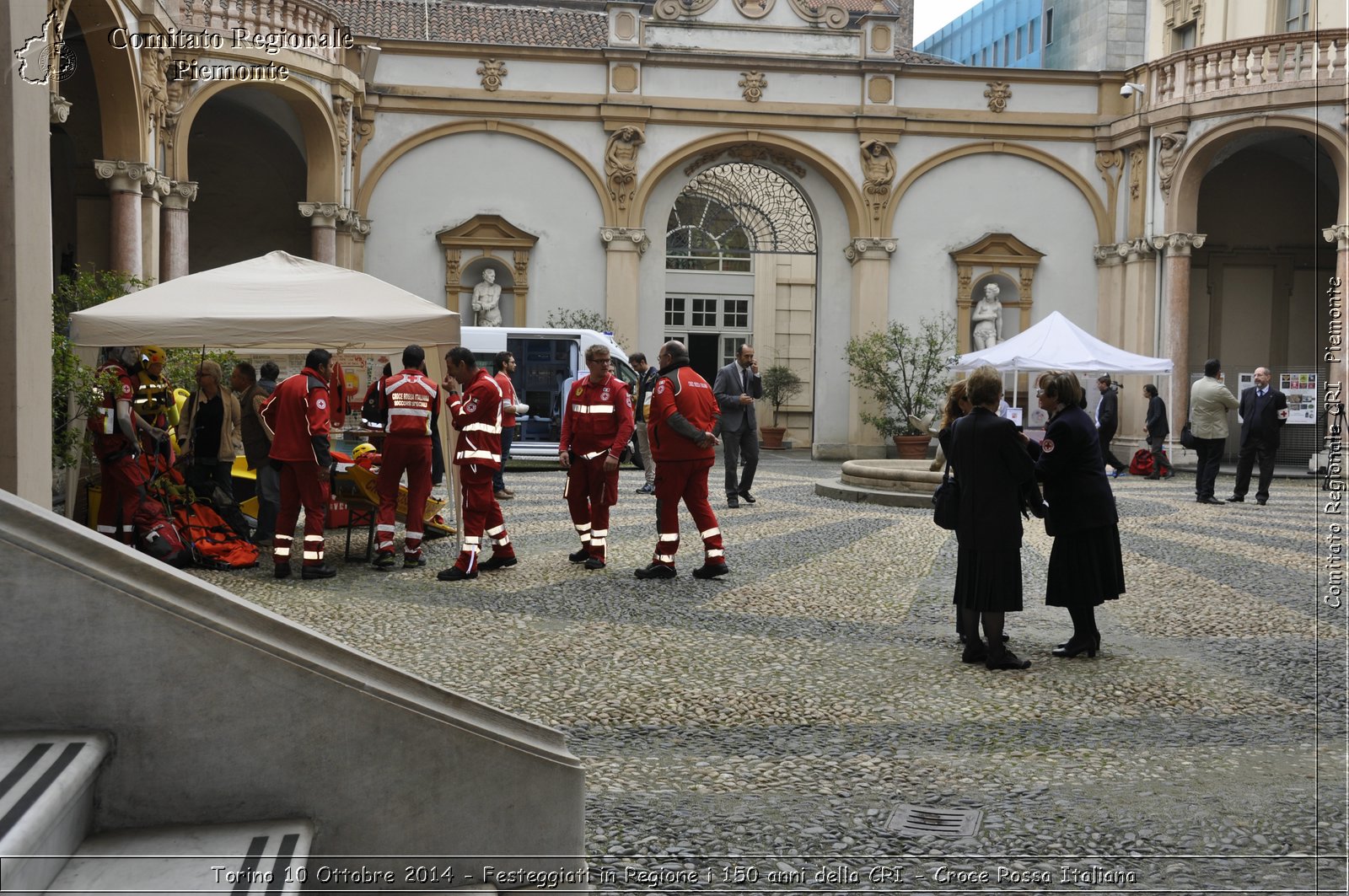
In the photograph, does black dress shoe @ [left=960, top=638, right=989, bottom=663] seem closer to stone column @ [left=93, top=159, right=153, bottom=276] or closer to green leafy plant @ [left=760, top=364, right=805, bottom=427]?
stone column @ [left=93, top=159, right=153, bottom=276]

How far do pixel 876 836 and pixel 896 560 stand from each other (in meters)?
6.26

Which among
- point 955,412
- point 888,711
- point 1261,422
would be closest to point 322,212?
point 1261,422

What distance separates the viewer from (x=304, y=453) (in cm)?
893

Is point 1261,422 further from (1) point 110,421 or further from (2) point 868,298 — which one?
(1) point 110,421

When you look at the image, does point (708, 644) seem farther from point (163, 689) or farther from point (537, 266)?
point (537, 266)

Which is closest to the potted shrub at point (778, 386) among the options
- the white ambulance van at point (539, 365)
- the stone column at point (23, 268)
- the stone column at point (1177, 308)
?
the stone column at point (1177, 308)

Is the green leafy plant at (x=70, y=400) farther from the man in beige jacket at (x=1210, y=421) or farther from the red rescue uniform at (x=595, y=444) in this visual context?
the man in beige jacket at (x=1210, y=421)

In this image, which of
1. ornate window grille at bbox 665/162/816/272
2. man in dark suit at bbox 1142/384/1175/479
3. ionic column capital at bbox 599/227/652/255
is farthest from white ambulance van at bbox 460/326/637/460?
man in dark suit at bbox 1142/384/1175/479

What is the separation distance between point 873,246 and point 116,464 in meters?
17.5

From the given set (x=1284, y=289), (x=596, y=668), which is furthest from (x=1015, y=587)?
(x=1284, y=289)

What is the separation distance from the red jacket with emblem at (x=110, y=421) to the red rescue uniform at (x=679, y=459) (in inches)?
155

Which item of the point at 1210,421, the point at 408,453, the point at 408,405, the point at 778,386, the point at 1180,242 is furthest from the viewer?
the point at 778,386

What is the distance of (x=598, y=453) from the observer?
9.58 meters

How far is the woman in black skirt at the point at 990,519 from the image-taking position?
6.34m
